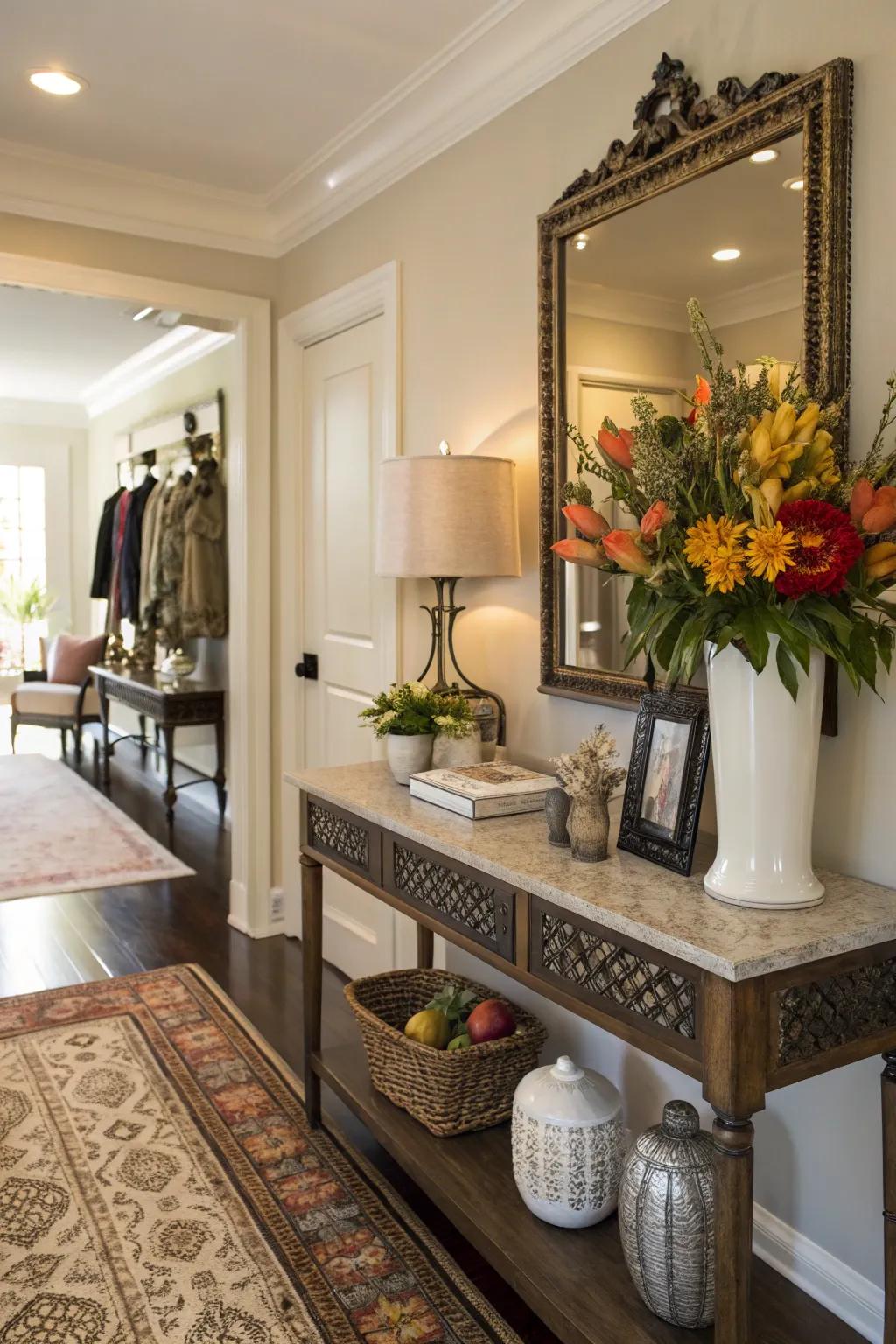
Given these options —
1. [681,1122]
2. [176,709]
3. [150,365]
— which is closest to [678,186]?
[681,1122]

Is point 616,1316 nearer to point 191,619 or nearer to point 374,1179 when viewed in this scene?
point 374,1179

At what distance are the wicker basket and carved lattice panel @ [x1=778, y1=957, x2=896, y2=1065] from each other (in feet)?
2.83

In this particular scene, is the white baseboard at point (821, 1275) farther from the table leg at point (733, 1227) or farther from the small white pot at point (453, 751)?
the small white pot at point (453, 751)

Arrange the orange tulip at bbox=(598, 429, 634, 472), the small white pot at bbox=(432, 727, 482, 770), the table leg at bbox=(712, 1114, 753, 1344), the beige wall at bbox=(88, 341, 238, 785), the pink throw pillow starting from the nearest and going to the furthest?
the table leg at bbox=(712, 1114, 753, 1344), the orange tulip at bbox=(598, 429, 634, 472), the small white pot at bbox=(432, 727, 482, 770), the beige wall at bbox=(88, 341, 238, 785), the pink throw pillow

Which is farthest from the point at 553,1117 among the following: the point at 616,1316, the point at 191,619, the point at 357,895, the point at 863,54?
the point at 191,619

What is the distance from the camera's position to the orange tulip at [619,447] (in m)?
1.65

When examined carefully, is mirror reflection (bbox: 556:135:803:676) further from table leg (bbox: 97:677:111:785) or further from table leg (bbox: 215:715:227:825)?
table leg (bbox: 97:677:111:785)

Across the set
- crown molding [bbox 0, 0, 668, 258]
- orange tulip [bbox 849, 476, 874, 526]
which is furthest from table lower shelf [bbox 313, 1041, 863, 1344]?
crown molding [bbox 0, 0, 668, 258]

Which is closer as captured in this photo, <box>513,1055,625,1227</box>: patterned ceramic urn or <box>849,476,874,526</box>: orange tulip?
<box>849,476,874,526</box>: orange tulip

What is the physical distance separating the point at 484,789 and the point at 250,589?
6.44 ft

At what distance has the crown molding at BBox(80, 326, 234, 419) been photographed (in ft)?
18.2

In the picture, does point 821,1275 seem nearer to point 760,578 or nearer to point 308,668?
point 760,578

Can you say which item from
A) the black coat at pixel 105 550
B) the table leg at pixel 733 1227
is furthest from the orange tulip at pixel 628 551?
the black coat at pixel 105 550

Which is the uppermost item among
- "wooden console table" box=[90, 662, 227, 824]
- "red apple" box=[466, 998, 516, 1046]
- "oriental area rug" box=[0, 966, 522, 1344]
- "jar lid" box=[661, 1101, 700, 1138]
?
"wooden console table" box=[90, 662, 227, 824]
